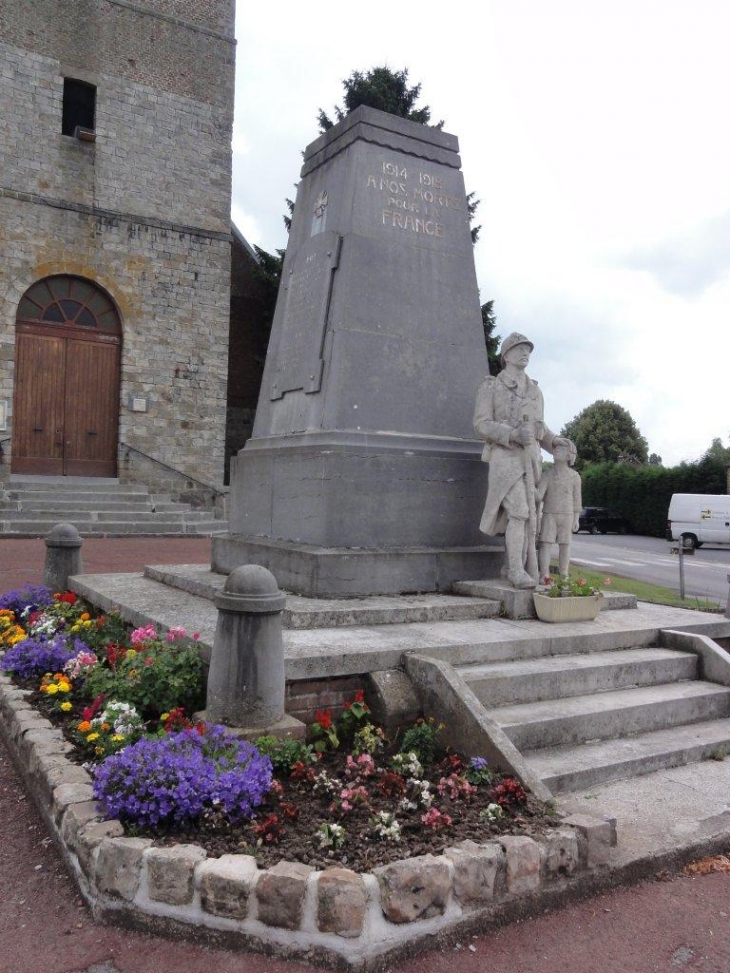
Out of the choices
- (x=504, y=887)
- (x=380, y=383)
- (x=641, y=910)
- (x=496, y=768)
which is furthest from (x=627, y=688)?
(x=380, y=383)

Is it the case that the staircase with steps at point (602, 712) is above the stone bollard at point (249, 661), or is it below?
below

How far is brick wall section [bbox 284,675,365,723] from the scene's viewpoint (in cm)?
410

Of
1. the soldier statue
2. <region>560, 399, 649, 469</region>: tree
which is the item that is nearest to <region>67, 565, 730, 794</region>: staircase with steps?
the soldier statue

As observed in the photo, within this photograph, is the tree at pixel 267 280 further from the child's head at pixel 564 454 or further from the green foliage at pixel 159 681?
the green foliage at pixel 159 681

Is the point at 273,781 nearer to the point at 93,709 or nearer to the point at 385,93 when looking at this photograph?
the point at 93,709

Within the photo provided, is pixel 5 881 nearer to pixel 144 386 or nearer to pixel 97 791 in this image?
pixel 97 791

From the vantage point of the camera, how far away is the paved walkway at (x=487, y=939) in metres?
2.69

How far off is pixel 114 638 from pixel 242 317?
2046 centimetres

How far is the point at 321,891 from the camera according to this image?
2705 millimetres

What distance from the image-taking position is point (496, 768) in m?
3.73

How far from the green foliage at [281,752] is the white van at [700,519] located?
92.4 feet

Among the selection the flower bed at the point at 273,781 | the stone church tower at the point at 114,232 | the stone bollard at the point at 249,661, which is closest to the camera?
the flower bed at the point at 273,781

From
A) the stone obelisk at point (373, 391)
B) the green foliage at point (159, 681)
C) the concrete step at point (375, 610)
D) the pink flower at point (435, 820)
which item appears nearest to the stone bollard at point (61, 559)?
the stone obelisk at point (373, 391)

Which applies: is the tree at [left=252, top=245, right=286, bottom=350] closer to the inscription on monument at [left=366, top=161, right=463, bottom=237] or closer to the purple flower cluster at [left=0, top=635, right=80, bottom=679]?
the inscription on monument at [left=366, top=161, right=463, bottom=237]
